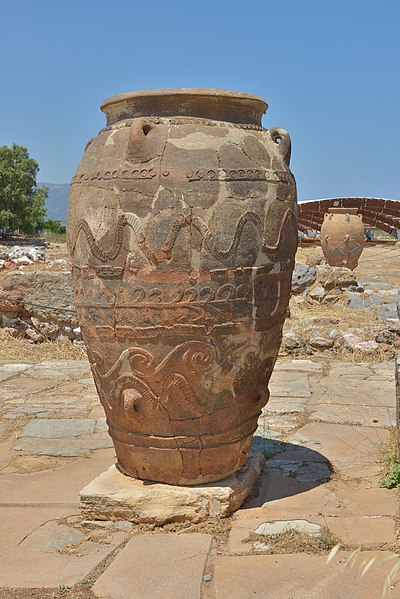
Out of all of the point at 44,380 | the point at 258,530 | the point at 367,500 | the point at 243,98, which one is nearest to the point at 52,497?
the point at 258,530

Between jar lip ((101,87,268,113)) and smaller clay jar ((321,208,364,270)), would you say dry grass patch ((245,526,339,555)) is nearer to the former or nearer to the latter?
jar lip ((101,87,268,113))

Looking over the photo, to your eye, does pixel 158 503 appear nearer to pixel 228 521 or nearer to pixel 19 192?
pixel 228 521

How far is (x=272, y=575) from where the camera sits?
9.11ft

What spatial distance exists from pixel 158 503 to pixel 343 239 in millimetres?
12186

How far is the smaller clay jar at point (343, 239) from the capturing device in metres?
14.9

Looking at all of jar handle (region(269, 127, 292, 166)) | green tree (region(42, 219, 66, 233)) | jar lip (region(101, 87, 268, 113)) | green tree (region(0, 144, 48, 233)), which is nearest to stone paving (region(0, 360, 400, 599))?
jar handle (region(269, 127, 292, 166))

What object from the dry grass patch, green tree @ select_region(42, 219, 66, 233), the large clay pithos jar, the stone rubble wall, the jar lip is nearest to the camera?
the dry grass patch

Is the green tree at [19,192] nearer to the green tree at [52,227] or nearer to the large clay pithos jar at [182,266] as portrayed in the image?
the green tree at [52,227]

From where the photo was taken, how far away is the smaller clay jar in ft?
48.9

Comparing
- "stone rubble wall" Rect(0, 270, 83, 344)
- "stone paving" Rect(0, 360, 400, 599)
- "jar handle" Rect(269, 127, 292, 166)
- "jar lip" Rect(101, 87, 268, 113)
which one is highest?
"jar lip" Rect(101, 87, 268, 113)

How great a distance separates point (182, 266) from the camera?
3.13 m

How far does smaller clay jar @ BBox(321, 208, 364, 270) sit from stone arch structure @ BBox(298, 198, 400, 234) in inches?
283

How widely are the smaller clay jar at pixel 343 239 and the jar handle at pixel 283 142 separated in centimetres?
1167

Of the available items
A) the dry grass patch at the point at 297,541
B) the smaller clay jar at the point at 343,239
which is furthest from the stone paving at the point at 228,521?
the smaller clay jar at the point at 343,239
